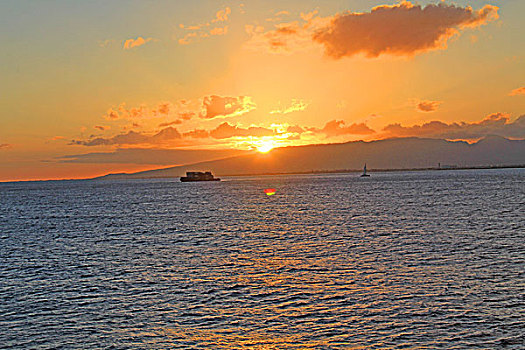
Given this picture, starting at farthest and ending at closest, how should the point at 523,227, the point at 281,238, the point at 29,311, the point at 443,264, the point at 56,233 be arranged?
the point at 56,233 < the point at 523,227 < the point at 281,238 < the point at 443,264 < the point at 29,311

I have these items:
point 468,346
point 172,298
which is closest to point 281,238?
point 172,298

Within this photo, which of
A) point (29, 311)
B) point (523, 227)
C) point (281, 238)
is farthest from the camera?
point (523, 227)

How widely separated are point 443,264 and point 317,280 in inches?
395

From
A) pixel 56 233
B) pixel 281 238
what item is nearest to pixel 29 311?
pixel 281 238

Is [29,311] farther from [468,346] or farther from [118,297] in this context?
[468,346]

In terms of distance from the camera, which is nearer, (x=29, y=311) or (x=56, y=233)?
(x=29, y=311)

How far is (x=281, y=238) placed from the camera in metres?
49.9

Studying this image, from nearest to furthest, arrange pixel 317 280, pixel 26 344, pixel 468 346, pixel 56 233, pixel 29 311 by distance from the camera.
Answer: pixel 468 346 < pixel 26 344 < pixel 29 311 < pixel 317 280 < pixel 56 233

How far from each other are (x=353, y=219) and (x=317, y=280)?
139 ft

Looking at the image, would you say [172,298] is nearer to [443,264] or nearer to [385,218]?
[443,264]

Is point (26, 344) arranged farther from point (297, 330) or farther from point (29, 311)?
point (297, 330)

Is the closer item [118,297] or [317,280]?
[118,297]

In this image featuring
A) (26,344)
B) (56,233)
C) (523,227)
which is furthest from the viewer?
(56,233)

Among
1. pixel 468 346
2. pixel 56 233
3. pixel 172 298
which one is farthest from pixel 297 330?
pixel 56 233
